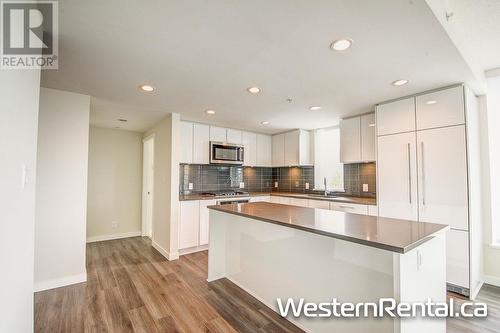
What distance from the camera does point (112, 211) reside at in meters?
4.49

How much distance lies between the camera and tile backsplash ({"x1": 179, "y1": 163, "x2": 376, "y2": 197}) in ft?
12.9

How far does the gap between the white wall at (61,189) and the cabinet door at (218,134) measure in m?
2.06

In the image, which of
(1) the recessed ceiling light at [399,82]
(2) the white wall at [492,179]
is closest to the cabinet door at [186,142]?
(1) the recessed ceiling light at [399,82]

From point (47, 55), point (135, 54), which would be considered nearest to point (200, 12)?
point (135, 54)

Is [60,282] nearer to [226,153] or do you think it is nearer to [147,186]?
[147,186]

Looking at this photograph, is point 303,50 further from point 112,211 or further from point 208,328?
point 112,211

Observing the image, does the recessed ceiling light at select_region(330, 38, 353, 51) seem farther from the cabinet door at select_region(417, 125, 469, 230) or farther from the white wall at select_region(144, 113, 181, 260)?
the white wall at select_region(144, 113, 181, 260)

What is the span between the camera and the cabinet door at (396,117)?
269 cm

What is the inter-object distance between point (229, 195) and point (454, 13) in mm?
3657

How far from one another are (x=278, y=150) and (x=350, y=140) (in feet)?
5.96

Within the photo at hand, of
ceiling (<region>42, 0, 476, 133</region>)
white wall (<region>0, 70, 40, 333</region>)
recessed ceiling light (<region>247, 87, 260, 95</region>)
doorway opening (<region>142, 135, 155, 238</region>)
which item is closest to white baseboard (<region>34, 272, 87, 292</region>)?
white wall (<region>0, 70, 40, 333</region>)

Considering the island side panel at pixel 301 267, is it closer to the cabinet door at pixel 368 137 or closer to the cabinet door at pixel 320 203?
the cabinet door at pixel 320 203

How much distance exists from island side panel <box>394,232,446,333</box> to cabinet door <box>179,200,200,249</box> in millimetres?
3086

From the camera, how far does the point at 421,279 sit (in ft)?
4.44
